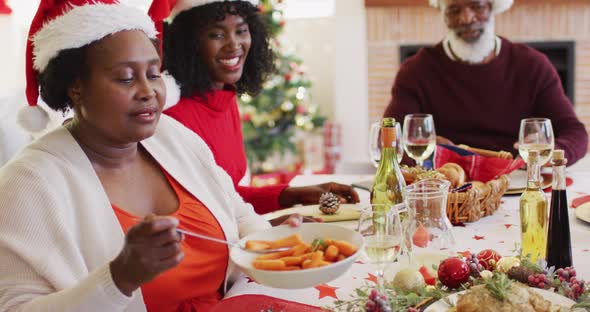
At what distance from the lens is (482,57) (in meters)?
2.51

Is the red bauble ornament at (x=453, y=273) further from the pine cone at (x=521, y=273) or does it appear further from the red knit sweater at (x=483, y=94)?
the red knit sweater at (x=483, y=94)

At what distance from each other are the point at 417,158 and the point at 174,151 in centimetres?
69

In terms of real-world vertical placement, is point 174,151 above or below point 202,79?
below

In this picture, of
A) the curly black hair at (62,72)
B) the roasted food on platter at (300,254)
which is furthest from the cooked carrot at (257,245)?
the curly black hair at (62,72)

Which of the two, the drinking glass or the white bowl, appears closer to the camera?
the white bowl

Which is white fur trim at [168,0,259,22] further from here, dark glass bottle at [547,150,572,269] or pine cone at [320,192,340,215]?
dark glass bottle at [547,150,572,269]

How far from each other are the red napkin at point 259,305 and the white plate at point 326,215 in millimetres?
474

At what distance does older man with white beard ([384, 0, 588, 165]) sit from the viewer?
2.42 metres

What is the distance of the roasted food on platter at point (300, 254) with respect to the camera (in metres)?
0.85

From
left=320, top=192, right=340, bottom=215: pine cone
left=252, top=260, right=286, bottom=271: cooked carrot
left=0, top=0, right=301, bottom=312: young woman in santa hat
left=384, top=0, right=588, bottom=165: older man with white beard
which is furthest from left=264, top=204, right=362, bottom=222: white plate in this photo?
left=384, top=0, right=588, bottom=165: older man with white beard

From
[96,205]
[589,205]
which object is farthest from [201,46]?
[589,205]

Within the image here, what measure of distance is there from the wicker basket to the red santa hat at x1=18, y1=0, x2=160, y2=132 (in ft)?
2.55

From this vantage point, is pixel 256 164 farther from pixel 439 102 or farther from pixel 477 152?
pixel 477 152

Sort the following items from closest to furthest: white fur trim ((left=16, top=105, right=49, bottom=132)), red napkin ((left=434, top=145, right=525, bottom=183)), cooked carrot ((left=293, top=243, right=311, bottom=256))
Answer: cooked carrot ((left=293, top=243, right=311, bottom=256)), white fur trim ((left=16, top=105, right=49, bottom=132)), red napkin ((left=434, top=145, right=525, bottom=183))
